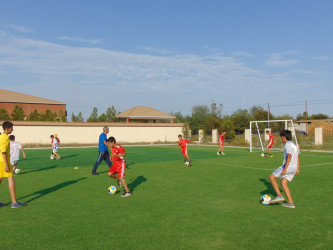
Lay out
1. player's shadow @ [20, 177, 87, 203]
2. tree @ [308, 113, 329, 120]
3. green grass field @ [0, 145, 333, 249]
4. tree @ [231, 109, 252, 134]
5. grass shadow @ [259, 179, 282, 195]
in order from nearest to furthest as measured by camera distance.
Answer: green grass field @ [0, 145, 333, 249] → player's shadow @ [20, 177, 87, 203] → grass shadow @ [259, 179, 282, 195] → tree @ [231, 109, 252, 134] → tree @ [308, 113, 329, 120]

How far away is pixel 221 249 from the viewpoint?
15.5 ft

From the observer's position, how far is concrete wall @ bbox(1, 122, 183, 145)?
37.2 meters

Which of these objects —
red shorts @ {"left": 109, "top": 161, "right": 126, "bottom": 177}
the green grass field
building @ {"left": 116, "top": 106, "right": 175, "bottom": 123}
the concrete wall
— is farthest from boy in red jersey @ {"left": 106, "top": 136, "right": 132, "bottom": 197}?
building @ {"left": 116, "top": 106, "right": 175, "bottom": 123}

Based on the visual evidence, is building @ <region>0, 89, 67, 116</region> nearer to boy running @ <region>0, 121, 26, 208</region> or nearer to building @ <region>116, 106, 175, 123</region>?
building @ <region>116, 106, 175, 123</region>

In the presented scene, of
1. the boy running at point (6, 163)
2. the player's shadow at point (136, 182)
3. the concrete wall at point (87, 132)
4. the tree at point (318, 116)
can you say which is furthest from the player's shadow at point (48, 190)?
the tree at point (318, 116)

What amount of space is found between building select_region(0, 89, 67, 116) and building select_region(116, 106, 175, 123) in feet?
40.8

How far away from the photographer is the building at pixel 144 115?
5669 cm

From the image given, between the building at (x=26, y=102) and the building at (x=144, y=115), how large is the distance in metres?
Result: 12.4

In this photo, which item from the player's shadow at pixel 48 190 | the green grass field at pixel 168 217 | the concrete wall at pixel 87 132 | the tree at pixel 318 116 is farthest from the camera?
the tree at pixel 318 116

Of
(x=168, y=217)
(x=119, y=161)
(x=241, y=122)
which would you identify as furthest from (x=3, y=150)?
(x=241, y=122)

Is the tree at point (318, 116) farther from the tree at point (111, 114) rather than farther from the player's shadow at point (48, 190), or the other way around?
the player's shadow at point (48, 190)

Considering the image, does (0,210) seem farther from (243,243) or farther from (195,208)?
(243,243)

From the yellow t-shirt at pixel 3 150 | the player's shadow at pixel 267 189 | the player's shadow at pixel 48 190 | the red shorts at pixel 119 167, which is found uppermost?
the yellow t-shirt at pixel 3 150

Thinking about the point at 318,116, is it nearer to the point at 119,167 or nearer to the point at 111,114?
the point at 111,114
